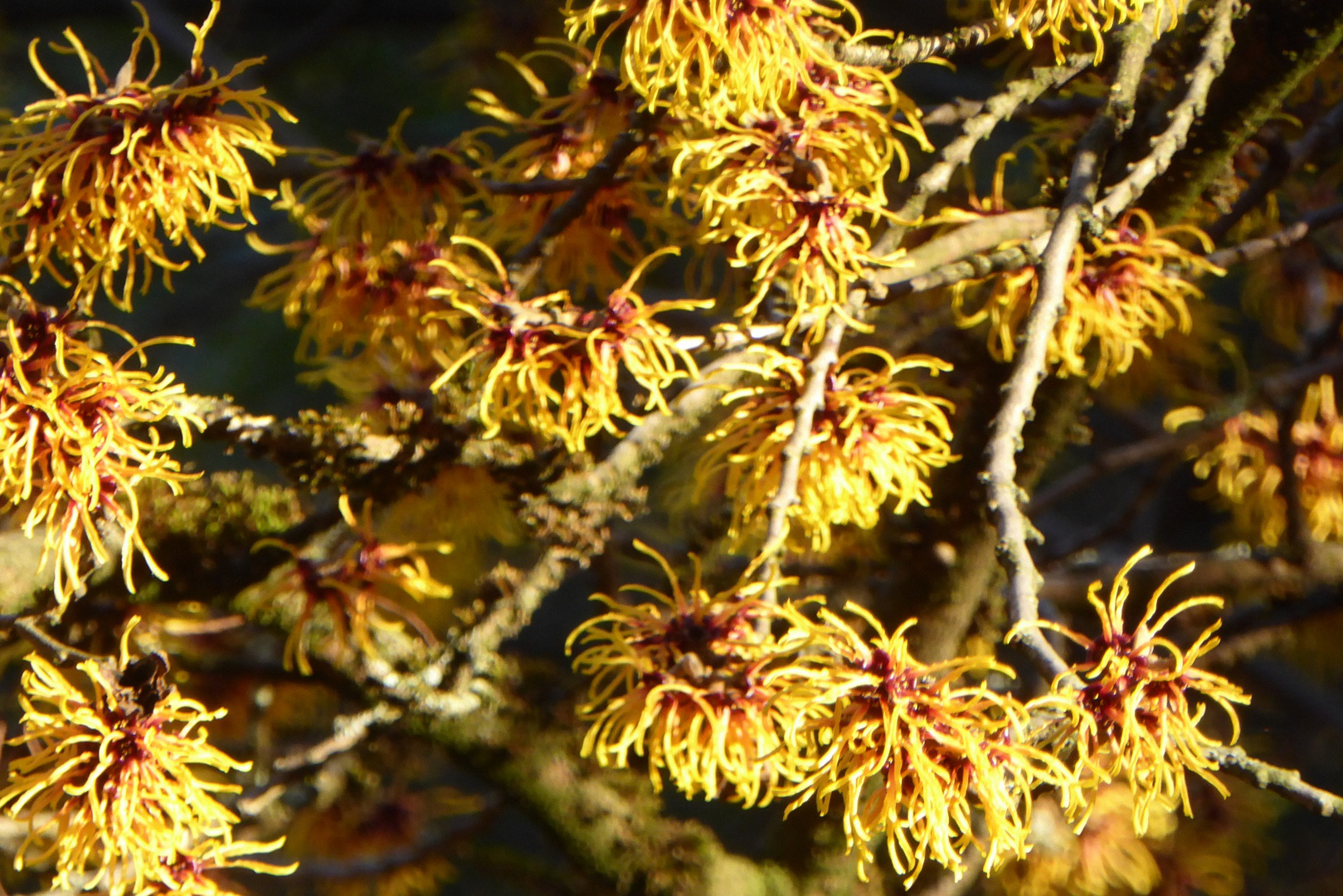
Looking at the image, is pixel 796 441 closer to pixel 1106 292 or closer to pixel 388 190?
pixel 1106 292

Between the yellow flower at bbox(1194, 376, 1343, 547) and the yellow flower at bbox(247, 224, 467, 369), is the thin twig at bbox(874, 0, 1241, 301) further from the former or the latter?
the yellow flower at bbox(1194, 376, 1343, 547)

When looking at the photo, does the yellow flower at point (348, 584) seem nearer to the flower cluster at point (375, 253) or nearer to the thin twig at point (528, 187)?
the flower cluster at point (375, 253)

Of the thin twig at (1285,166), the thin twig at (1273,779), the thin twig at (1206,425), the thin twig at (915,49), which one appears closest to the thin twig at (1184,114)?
the thin twig at (915,49)

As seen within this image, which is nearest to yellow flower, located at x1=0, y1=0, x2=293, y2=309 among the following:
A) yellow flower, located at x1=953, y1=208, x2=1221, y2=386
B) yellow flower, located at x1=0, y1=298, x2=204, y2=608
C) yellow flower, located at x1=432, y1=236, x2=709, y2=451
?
yellow flower, located at x1=0, y1=298, x2=204, y2=608

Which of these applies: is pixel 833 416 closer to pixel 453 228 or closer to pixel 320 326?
pixel 453 228

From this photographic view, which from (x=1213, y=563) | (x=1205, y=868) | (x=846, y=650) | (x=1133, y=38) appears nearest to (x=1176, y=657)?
(x=846, y=650)

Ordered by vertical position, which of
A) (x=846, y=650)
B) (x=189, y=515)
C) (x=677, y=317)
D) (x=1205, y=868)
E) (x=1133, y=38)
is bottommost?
(x=1205, y=868)
